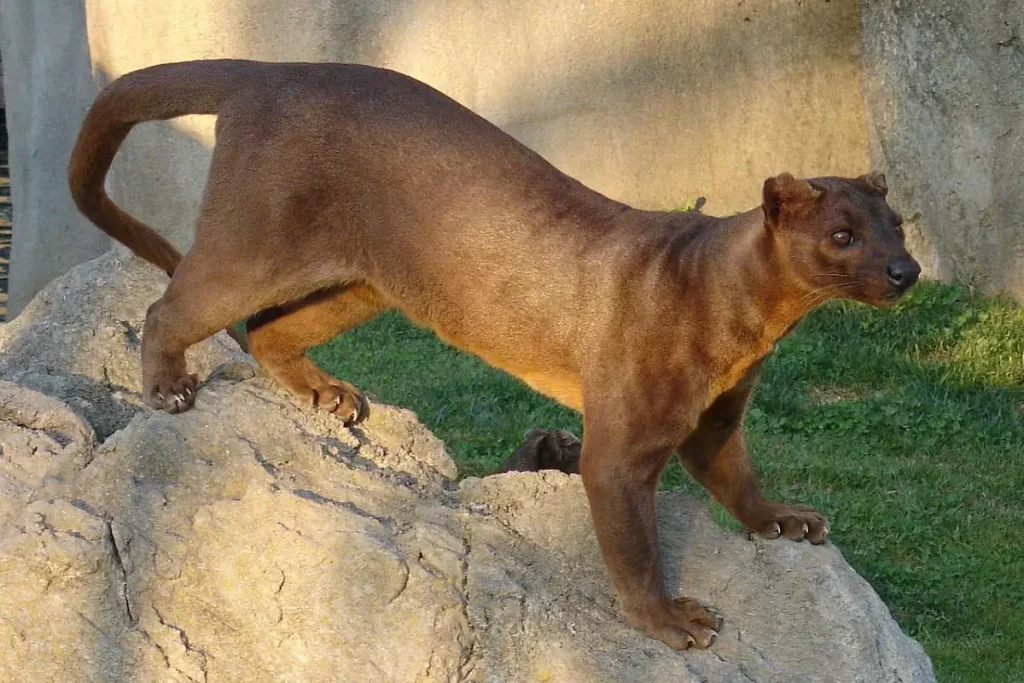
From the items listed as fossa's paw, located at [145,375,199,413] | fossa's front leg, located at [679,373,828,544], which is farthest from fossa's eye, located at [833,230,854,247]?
fossa's paw, located at [145,375,199,413]

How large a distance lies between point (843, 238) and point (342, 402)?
68.0 inches

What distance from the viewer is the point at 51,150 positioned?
11.5 meters

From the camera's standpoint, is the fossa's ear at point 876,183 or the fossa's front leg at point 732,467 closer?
the fossa's ear at point 876,183

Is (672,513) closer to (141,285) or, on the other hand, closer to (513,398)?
(141,285)

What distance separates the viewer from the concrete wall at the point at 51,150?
37.5 feet

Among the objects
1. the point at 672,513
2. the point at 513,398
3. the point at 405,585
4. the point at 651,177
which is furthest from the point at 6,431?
the point at 651,177

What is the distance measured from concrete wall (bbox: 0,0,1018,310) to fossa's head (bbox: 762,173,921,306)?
456cm

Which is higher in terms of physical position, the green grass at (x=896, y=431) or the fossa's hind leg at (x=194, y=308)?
the fossa's hind leg at (x=194, y=308)

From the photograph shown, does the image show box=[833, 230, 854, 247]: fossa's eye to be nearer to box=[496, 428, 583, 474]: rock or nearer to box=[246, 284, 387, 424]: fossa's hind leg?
box=[496, 428, 583, 474]: rock

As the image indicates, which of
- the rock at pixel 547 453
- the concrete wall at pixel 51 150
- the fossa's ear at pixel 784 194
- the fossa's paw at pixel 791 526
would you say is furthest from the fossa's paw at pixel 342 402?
the concrete wall at pixel 51 150

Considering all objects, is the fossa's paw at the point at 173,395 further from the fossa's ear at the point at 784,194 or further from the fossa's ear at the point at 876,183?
the fossa's ear at the point at 876,183

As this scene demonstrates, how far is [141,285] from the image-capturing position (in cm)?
535

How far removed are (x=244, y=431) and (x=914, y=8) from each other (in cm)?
553

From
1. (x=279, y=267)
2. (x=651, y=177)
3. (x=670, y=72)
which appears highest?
(x=279, y=267)
